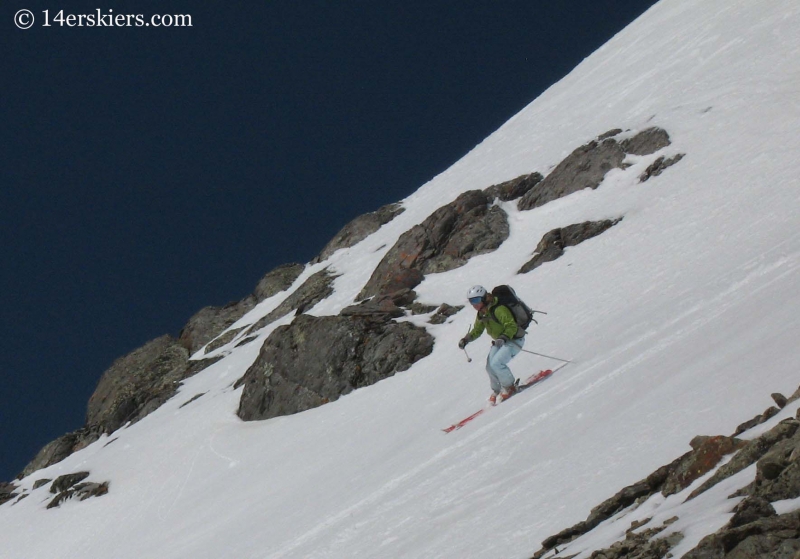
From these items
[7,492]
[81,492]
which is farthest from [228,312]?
[81,492]

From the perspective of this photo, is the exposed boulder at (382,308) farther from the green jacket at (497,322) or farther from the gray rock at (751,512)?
the gray rock at (751,512)

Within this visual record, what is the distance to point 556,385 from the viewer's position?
12562 mm

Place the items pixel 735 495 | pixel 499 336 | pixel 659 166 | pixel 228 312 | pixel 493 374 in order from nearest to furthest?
pixel 735 495 < pixel 493 374 < pixel 499 336 < pixel 659 166 < pixel 228 312

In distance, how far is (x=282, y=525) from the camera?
13.3m

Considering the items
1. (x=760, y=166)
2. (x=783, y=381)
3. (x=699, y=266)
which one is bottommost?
(x=783, y=381)

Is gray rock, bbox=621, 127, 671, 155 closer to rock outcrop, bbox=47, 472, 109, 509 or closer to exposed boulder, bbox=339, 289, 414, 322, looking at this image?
exposed boulder, bbox=339, 289, 414, 322

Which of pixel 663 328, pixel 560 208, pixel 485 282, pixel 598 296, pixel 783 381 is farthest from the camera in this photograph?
pixel 560 208

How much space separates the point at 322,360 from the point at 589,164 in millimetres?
12312

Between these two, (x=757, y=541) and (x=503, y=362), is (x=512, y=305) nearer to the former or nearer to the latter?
(x=503, y=362)

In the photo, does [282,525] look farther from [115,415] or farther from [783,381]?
[115,415]

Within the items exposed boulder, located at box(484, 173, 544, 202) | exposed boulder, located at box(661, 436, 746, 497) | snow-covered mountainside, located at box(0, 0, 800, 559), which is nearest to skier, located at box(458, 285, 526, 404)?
snow-covered mountainside, located at box(0, 0, 800, 559)

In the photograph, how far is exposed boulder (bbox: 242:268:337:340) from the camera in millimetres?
33531

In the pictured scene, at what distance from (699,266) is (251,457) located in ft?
36.8

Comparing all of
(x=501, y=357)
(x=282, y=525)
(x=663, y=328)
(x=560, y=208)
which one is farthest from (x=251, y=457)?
(x=560, y=208)
